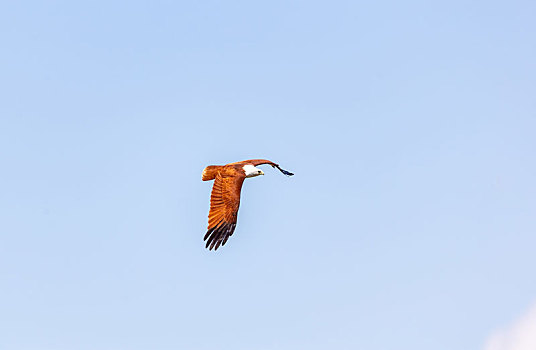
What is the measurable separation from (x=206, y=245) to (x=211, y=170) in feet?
16.1

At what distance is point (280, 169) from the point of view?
53.4 meters

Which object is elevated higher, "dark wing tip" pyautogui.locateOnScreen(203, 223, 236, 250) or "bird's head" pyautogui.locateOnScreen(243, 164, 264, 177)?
"bird's head" pyautogui.locateOnScreen(243, 164, 264, 177)

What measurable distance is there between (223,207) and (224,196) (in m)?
0.69

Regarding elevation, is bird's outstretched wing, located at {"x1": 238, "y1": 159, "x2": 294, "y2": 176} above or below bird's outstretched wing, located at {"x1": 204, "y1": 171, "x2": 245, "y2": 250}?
above

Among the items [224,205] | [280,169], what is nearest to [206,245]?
[224,205]

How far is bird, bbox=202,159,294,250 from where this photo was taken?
4609 cm

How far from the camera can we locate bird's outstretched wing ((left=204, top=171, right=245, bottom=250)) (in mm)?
46031

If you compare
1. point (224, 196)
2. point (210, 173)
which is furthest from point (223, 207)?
point (210, 173)

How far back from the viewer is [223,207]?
4700cm

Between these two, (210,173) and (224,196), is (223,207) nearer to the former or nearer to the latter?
(224,196)

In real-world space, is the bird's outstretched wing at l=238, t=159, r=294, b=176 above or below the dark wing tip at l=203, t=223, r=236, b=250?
above

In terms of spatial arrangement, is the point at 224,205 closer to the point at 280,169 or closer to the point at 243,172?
the point at 243,172

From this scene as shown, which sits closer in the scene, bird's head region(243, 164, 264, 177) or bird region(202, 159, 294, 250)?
bird region(202, 159, 294, 250)

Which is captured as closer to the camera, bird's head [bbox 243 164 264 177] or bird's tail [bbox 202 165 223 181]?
bird's tail [bbox 202 165 223 181]
